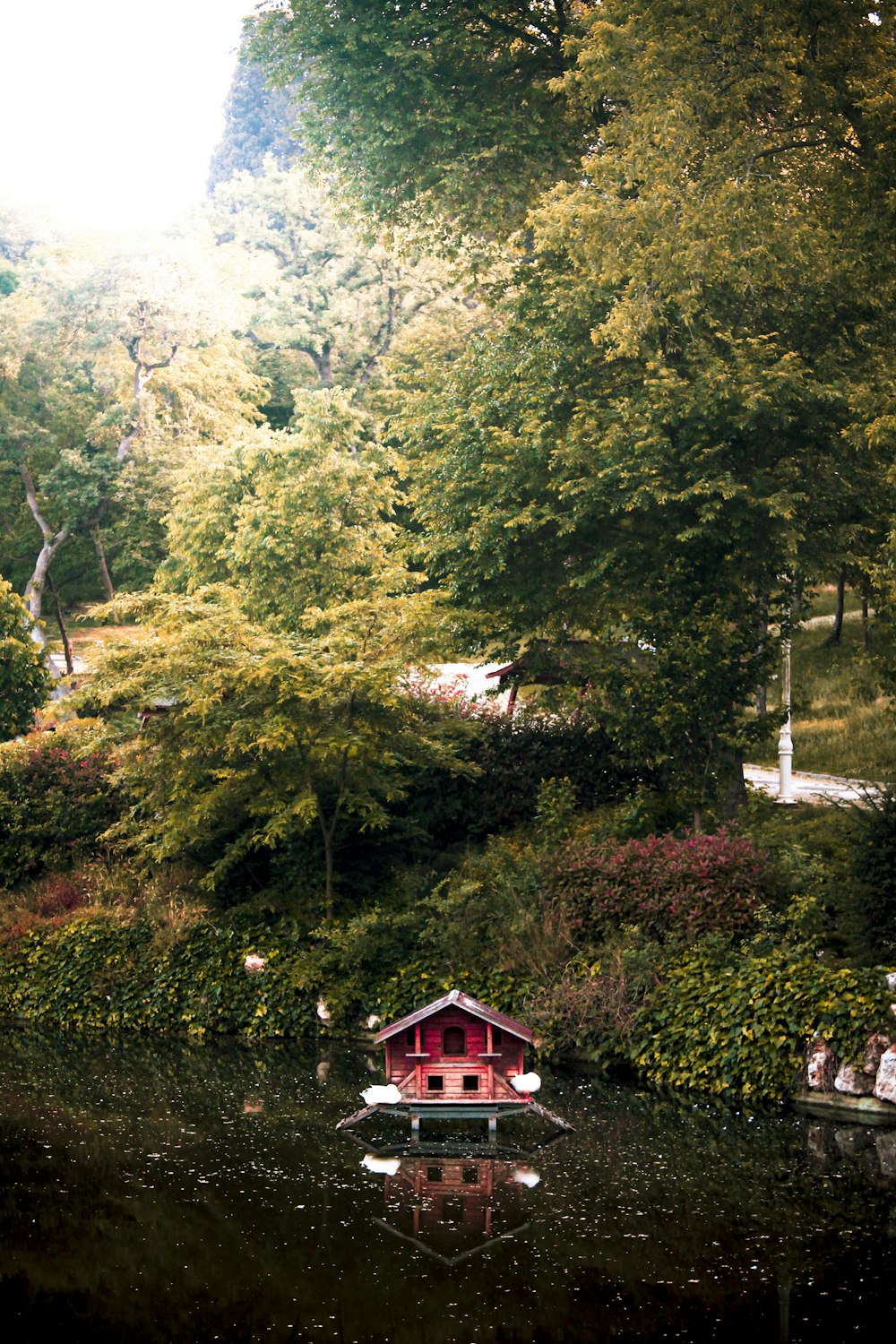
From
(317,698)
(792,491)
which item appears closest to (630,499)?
(792,491)

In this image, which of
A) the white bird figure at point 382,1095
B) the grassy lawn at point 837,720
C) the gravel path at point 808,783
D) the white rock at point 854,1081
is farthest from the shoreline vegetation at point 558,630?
the grassy lawn at point 837,720

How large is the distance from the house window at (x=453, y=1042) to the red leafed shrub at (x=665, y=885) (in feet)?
14.1

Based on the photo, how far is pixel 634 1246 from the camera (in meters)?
10.4

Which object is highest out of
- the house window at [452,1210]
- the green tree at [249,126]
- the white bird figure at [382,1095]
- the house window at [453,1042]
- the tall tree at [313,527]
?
the green tree at [249,126]

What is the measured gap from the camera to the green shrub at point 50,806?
24.3 meters

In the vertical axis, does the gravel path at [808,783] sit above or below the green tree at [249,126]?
below

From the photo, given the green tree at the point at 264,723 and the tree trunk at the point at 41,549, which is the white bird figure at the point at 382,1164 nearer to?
the green tree at the point at 264,723

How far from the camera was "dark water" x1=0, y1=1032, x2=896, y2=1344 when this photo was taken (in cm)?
924

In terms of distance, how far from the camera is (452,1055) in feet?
45.7

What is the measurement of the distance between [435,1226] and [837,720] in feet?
80.5

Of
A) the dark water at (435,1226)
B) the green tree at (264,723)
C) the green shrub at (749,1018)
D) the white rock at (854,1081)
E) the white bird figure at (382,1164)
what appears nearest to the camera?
the dark water at (435,1226)

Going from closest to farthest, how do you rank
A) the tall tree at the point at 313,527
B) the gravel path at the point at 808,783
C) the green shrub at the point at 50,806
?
the green shrub at the point at 50,806 → the gravel path at the point at 808,783 → the tall tree at the point at 313,527

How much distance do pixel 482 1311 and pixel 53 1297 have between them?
3.15 meters

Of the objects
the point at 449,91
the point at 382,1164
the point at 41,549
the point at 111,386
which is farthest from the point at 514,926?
the point at 41,549
